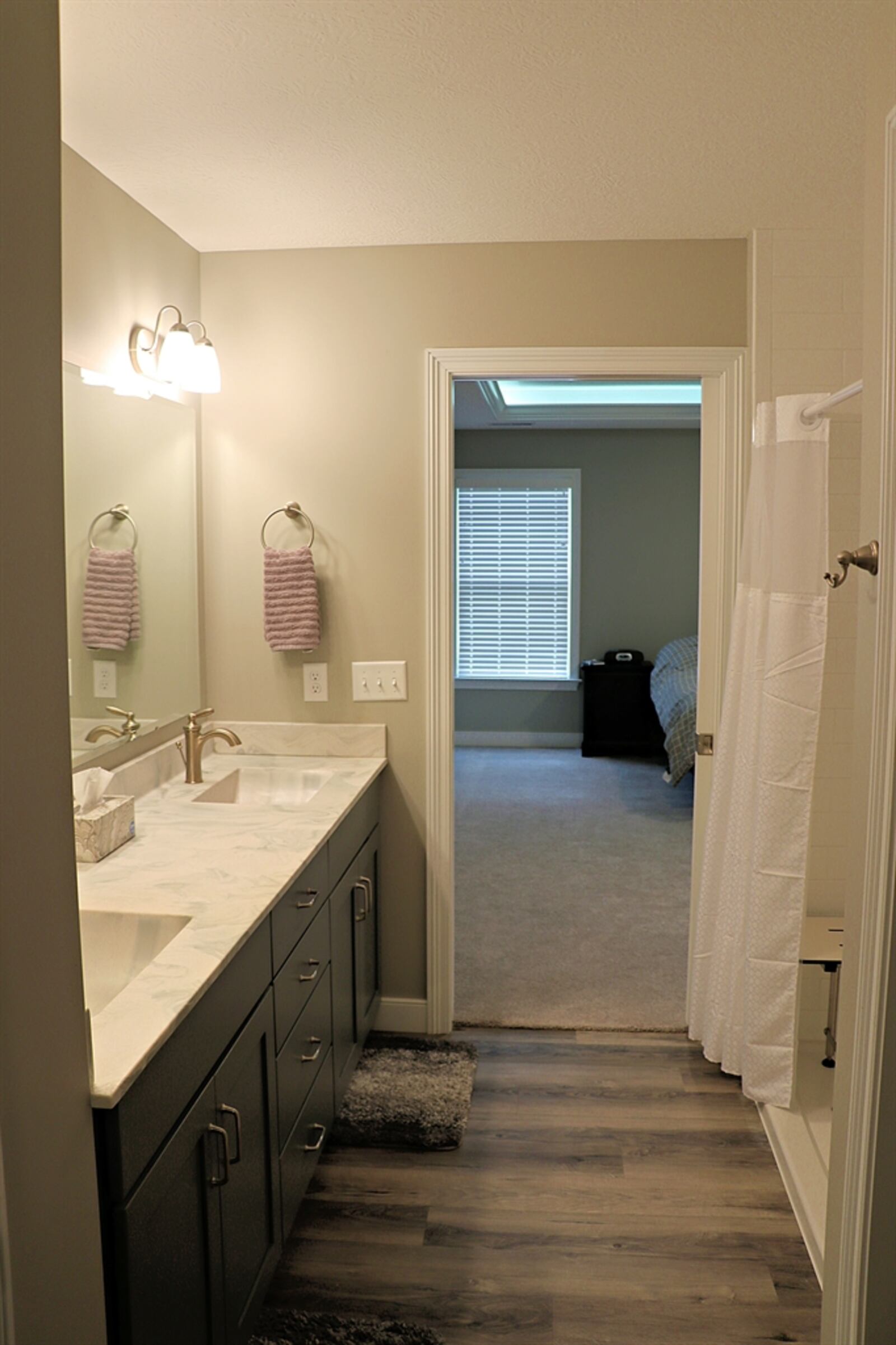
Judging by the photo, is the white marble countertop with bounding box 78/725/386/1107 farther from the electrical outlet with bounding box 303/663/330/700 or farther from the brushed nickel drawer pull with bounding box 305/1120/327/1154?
the brushed nickel drawer pull with bounding box 305/1120/327/1154

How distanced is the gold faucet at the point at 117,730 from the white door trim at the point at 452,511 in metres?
0.94

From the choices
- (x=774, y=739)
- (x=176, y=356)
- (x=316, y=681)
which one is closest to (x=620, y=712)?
(x=316, y=681)

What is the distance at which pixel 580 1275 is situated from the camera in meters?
2.30

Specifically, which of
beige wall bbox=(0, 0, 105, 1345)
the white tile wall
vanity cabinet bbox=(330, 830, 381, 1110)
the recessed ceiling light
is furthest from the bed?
beige wall bbox=(0, 0, 105, 1345)

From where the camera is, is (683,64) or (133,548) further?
(133,548)

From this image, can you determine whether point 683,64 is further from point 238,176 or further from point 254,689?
point 254,689

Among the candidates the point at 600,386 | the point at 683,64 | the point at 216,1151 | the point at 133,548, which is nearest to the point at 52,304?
the point at 216,1151

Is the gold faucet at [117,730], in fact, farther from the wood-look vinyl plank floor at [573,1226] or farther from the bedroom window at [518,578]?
the bedroom window at [518,578]

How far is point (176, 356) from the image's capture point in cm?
285

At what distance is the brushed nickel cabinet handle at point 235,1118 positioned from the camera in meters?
1.75

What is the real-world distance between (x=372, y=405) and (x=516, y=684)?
5.24m

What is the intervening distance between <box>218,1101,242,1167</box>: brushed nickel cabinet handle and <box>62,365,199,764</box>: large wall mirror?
1015 mm

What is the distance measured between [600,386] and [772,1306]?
18.7 ft

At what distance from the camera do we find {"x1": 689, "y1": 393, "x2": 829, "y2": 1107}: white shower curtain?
2.73 metres
